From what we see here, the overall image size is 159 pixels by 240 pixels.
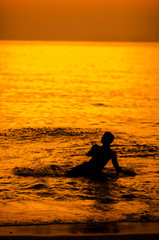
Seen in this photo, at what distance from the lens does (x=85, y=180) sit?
11047 millimetres

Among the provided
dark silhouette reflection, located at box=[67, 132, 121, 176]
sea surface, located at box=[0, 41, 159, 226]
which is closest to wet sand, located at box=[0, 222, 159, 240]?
sea surface, located at box=[0, 41, 159, 226]

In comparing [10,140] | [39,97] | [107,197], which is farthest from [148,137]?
[39,97]

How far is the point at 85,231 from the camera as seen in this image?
24.0 feet

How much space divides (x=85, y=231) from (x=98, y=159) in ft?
12.5

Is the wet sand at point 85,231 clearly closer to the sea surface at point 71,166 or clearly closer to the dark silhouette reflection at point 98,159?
the sea surface at point 71,166

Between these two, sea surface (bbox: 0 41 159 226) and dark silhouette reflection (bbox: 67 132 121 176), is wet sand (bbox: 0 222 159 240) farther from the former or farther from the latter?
dark silhouette reflection (bbox: 67 132 121 176)

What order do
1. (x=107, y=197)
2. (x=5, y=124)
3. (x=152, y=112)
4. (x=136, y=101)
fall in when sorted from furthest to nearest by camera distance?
(x=136, y=101) < (x=152, y=112) < (x=5, y=124) < (x=107, y=197)

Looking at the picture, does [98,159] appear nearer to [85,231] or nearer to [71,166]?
[71,166]

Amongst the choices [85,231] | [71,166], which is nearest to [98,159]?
[71,166]

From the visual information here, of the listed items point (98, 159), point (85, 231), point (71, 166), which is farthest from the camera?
point (71, 166)

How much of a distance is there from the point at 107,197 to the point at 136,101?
76.4ft

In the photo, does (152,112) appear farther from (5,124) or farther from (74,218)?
(74,218)

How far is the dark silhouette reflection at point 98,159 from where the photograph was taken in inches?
419

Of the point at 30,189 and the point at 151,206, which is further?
the point at 30,189
